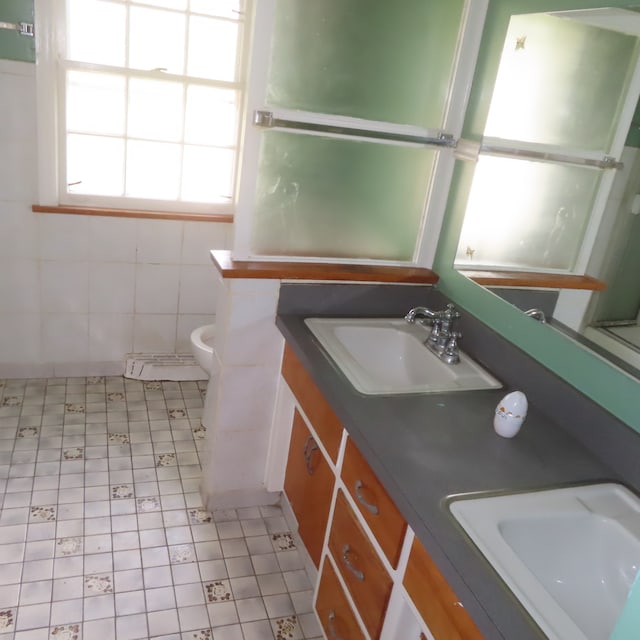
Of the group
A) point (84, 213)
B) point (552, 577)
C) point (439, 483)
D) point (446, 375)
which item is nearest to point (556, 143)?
point (446, 375)

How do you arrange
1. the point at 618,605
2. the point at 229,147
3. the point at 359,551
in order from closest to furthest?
the point at 618,605, the point at 359,551, the point at 229,147

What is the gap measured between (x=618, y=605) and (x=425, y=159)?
4.81ft

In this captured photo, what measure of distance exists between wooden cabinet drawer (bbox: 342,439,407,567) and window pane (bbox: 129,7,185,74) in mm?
2114

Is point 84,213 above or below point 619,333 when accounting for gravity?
below

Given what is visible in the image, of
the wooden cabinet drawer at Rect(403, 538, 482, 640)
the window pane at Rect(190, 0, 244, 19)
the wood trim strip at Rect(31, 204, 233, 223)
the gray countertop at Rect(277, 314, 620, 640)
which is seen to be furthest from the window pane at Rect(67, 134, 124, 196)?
the wooden cabinet drawer at Rect(403, 538, 482, 640)

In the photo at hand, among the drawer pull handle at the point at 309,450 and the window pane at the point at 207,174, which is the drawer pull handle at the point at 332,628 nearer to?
the drawer pull handle at the point at 309,450

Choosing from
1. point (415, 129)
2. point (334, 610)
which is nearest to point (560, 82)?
point (415, 129)

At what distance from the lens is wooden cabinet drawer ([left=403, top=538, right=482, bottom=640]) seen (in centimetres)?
112

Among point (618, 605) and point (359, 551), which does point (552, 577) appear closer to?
point (618, 605)

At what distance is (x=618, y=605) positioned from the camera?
3.96 ft

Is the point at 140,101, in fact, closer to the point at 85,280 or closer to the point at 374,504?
the point at 85,280

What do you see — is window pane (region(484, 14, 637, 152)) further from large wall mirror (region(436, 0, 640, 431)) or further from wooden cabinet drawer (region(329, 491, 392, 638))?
wooden cabinet drawer (region(329, 491, 392, 638))

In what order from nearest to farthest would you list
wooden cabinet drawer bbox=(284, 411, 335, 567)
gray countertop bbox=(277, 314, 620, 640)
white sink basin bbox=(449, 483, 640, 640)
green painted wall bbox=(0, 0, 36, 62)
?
gray countertop bbox=(277, 314, 620, 640)
white sink basin bbox=(449, 483, 640, 640)
wooden cabinet drawer bbox=(284, 411, 335, 567)
green painted wall bbox=(0, 0, 36, 62)

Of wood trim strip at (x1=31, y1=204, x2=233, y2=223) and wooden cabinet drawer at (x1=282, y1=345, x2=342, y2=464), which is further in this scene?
wood trim strip at (x1=31, y1=204, x2=233, y2=223)
